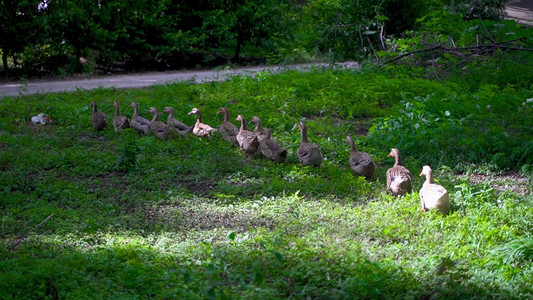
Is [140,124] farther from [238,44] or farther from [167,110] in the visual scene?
[238,44]

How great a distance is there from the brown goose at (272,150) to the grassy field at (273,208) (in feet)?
0.71

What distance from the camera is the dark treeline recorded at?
18016 millimetres

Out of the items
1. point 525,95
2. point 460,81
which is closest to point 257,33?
point 460,81

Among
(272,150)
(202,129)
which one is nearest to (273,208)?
(272,150)

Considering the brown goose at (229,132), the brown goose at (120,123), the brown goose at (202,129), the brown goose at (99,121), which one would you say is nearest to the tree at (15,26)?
the brown goose at (99,121)

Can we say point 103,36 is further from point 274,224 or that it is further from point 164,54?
point 274,224

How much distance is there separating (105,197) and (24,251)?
2052mm

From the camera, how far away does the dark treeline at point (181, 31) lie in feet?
59.1

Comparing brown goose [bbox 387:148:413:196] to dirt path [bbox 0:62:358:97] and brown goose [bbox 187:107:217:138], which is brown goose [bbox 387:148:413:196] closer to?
brown goose [bbox 187:107:217:138]

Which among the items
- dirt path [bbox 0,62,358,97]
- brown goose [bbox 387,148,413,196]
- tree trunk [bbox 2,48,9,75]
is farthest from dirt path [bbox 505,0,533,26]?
brown goose [bbox 387,148,413,196]

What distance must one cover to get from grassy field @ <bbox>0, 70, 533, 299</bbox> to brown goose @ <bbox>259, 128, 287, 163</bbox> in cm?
22

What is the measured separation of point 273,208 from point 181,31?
15.0 m

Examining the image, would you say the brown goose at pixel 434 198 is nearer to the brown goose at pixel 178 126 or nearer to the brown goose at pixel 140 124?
the brown goose at pixel 178 126

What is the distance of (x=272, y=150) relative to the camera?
32.1ft
